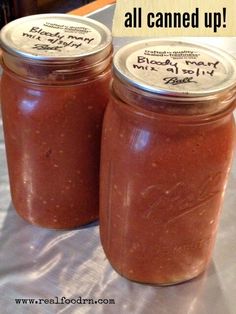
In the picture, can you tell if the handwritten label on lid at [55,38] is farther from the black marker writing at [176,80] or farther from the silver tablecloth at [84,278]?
the silver tablecloth at [84,278]

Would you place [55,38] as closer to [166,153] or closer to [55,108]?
[55,108]

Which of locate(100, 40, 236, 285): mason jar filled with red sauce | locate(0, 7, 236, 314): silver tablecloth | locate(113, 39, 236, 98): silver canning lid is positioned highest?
locate(113, 39, 236, 98): silver canning lid

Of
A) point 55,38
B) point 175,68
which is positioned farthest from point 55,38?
point 175,68

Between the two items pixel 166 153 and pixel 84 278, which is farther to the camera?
pixel 84 278

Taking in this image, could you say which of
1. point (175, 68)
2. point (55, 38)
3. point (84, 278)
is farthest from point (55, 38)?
point (84, 278)

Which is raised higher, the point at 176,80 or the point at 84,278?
the point at 176,80

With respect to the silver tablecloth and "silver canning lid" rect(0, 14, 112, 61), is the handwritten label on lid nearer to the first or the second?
"silver canning lid" rect(0, 14, 112, 61)

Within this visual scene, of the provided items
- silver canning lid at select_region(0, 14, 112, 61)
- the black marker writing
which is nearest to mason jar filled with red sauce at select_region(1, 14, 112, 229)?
silver canning lid at select_region(0, 14, 112, 61)
